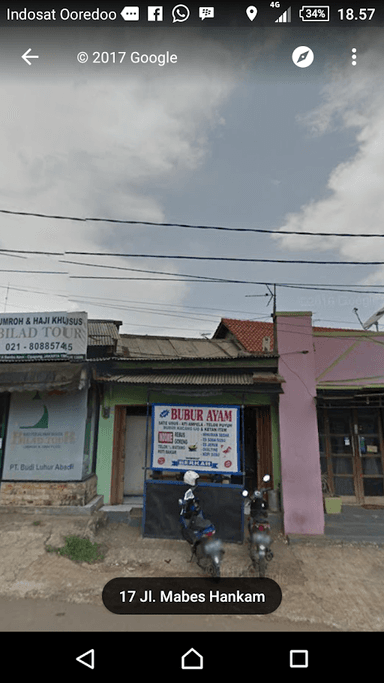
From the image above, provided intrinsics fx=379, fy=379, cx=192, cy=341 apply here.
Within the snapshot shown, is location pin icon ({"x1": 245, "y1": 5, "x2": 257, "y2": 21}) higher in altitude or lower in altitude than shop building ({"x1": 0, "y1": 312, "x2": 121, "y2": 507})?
higher

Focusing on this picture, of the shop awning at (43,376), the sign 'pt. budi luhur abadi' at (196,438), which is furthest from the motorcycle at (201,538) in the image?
the shop awning at (43,376)

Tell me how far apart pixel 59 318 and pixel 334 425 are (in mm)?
7404

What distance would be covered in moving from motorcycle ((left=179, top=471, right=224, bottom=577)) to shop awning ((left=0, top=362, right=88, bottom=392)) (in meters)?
3.45

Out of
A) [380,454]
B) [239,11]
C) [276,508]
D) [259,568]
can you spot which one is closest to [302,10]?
[239,11]

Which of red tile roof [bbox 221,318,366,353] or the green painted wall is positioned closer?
the green painted wall

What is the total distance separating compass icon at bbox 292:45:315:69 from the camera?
10.2 ft

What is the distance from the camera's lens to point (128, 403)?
9461mm

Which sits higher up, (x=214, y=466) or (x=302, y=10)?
(x=302, y=10)

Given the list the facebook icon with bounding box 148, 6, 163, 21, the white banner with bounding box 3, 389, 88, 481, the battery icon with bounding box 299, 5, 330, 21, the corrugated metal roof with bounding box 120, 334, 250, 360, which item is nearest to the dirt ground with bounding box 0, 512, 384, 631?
the white banner with bounding box 3, 389, 88, 481

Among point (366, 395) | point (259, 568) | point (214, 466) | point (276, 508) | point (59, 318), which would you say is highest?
point (59, 318)
